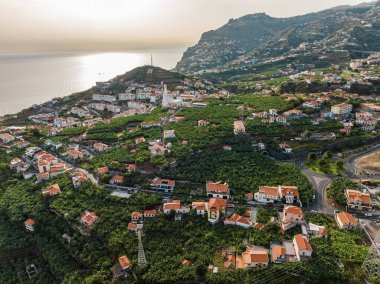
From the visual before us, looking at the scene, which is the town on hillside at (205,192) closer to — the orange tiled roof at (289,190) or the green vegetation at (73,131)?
the orange tiled roof at (289,190)

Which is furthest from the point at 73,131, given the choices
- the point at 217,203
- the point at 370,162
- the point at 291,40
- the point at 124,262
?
the point at 291,40

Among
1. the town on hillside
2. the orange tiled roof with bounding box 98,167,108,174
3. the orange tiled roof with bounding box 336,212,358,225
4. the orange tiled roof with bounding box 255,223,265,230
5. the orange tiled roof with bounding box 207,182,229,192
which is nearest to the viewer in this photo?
the town on hillside

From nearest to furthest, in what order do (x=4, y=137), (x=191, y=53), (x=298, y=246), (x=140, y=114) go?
(x=298, y=246)
(x=4, y=137)
(x=140, y=114)
(x=191, y=53)

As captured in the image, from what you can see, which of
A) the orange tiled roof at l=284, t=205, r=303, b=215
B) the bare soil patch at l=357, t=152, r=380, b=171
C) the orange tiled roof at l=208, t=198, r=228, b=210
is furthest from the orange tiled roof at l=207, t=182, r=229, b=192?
the bare soil patch at l=357, t=152, r=380, b=171

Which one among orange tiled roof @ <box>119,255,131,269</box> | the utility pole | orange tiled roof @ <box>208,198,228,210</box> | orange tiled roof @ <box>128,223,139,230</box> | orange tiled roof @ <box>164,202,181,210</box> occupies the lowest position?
orange tiled roof @ <box>119,255,131,269</box>

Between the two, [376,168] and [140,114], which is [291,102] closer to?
[376,168]

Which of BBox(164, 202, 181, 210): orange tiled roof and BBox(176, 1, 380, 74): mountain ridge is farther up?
BBox(176, 1, 380, 74): mountain ridge

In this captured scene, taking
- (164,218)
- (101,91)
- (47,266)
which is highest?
(101,91)

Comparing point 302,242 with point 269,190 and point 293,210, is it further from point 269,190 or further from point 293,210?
point 269,190

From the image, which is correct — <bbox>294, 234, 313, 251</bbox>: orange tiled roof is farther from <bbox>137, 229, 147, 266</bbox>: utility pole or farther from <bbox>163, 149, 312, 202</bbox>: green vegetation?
<bbox>137, 229, 147, 266</bbox>: utility pole

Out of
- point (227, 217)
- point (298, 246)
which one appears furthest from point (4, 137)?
point (298, 246)

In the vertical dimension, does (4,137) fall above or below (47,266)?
above
